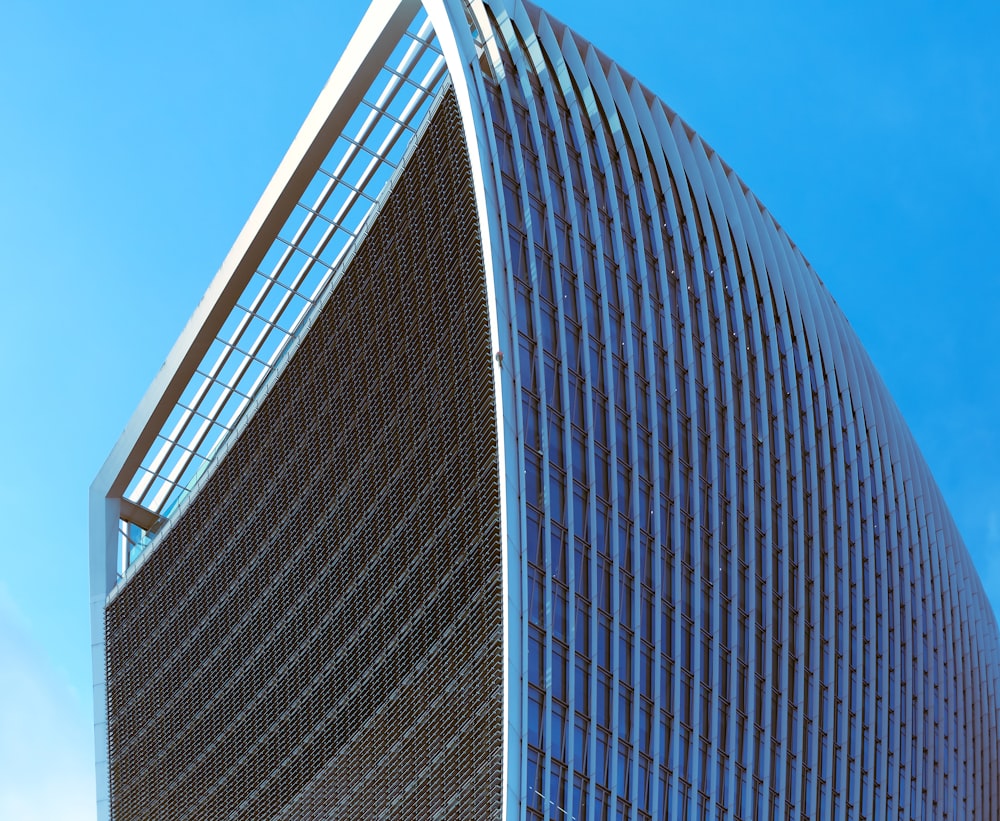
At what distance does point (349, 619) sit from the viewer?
48.5m

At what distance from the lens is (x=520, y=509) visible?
3400 centimetres

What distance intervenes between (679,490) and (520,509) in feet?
30.0

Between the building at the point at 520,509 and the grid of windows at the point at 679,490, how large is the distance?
120mm

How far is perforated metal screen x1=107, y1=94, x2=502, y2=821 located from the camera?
1518 inches

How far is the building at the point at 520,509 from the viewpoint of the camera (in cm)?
3609

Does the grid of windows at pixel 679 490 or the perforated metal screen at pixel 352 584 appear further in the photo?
the perforated metal screen at pixel 352 584

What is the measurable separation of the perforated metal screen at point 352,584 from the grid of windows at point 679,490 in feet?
6.69

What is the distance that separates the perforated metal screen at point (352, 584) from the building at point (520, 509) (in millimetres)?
155

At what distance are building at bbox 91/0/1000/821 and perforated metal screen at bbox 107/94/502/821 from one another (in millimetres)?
155

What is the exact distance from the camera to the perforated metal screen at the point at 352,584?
38.6 meters

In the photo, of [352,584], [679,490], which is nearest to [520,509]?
[679,490]

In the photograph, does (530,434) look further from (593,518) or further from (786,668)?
(786,668)

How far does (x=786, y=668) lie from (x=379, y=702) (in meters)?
13.9

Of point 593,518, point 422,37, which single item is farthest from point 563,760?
point 422,37
